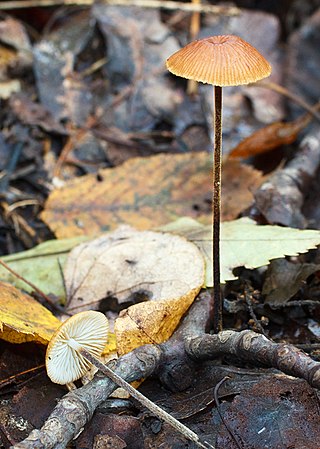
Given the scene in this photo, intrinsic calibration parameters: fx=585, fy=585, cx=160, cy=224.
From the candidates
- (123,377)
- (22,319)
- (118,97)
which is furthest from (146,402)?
(118,97)

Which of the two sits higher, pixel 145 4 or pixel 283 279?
pixel 145 4

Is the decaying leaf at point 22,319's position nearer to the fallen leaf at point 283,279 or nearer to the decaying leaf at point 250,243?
the decaying leaf at point 250,243

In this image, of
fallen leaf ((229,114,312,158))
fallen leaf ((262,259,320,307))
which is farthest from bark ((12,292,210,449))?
fallen leaf ((229,114,312,158))

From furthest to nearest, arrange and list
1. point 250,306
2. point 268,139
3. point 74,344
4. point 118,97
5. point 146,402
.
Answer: point 118,97
point 268,139
point 250,306
point 74,344
point 146,402

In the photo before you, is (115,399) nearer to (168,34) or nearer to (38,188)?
(38,188)

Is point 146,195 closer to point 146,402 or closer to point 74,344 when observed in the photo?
point 74,344

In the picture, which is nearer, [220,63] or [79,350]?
[220,63]

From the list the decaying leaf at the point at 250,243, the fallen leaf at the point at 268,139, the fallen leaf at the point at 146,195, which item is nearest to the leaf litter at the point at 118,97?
the fallen leaf at the point at 146,195
